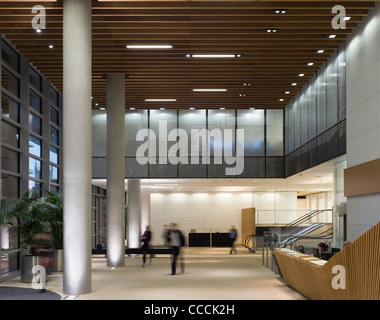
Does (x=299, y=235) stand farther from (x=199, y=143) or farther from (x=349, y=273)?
(x=349, y=273)

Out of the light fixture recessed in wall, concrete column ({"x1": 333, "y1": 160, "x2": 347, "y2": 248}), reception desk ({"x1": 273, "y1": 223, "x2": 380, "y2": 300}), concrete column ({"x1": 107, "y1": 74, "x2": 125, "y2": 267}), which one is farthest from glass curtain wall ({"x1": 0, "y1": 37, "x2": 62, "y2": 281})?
concrete column ({"x1": 333, "y1": 160, "x2": 347, "y2": 248})

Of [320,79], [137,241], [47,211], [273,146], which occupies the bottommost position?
[137,241]

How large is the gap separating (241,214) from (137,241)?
13.3 metres

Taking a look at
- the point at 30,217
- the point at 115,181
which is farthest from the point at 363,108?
the point at 30,217

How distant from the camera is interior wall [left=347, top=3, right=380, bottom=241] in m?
12.7

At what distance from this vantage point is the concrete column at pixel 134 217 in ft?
79.9

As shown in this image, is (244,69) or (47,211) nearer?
(47,211)

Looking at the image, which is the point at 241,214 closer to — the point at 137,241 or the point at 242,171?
the point at 242,171

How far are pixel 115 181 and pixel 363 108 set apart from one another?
7839mm

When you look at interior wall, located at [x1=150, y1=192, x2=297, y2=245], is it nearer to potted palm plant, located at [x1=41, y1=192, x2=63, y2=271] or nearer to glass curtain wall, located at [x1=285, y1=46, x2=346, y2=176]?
glass curtain wall, located at [x1=285, y1=46, x2=346, y2=176]

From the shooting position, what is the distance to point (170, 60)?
54.6ft

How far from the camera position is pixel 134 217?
24.5 m

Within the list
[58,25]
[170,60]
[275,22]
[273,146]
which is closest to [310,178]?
[273,146]

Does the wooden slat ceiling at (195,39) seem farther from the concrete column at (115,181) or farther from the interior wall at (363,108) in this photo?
the concrete column at (115,181)
